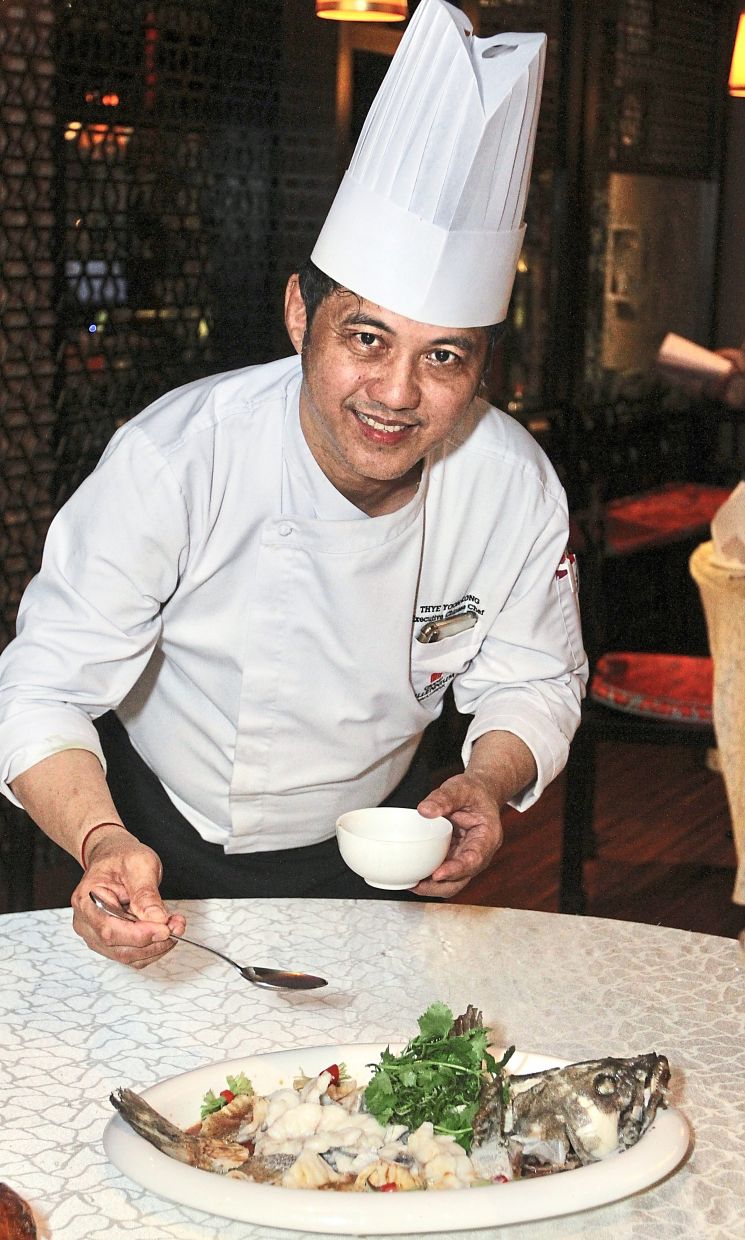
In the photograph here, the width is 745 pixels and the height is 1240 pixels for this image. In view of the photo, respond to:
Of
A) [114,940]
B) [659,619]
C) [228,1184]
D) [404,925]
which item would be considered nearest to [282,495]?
[404,925]

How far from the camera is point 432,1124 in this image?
106cm

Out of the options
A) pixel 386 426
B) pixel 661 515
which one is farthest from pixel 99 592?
pixel 661 515

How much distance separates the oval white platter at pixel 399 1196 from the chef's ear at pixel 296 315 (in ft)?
3.07

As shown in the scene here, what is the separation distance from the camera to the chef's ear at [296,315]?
66.2 inches

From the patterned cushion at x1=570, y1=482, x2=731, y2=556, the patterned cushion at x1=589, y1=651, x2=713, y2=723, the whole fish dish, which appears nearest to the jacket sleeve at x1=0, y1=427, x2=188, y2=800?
the whole fish dish

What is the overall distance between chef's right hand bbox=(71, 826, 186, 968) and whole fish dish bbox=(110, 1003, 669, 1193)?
16 centimetres

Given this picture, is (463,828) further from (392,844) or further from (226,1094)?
(226,1094)

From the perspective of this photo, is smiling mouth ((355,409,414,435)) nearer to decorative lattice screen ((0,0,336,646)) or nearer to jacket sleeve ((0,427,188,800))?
jacket sleeve ((0,427,188,800))

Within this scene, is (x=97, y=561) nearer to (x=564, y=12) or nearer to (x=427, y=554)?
(x=427, y=554)

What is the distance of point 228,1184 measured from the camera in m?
0.96

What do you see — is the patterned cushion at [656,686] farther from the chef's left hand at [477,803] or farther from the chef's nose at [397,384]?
the chef's nose at [397,384]

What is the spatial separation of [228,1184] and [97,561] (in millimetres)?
785

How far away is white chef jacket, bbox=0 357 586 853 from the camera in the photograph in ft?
5.26

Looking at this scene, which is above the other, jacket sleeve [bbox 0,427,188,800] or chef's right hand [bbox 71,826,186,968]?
jacket sleeve [bbox 0,427,188,800]
